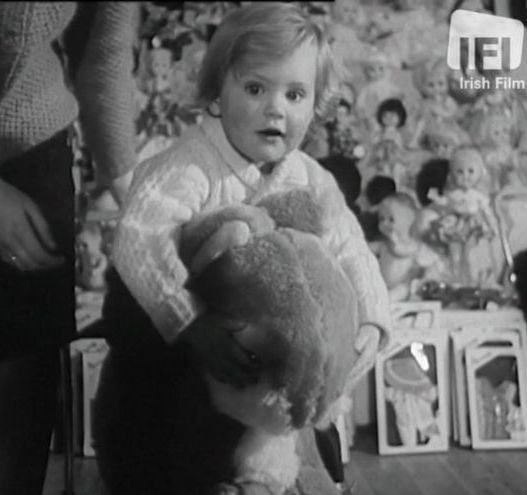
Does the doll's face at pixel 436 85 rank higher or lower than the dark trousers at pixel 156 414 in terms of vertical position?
higher

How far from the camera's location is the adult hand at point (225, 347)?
50.9 inches

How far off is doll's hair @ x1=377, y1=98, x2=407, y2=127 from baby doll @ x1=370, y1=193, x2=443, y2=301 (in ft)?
0.41

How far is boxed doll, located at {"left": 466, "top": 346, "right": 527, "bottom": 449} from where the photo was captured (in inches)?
56.0

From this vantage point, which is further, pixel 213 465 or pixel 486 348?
pixel 486 348

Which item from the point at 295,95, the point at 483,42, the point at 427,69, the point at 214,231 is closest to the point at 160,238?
the point at 214,231

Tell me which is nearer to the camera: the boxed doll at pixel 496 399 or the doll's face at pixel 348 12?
the doll's face at pixel 348 12

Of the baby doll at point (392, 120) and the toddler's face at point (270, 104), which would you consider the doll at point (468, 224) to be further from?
the toddler's face at point (270, 104)

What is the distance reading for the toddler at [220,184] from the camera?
1.29 m

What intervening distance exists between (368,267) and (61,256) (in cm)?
50

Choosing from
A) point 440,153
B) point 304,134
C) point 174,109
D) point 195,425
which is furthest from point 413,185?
point 195,425

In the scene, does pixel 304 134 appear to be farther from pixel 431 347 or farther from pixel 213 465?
pixel 213 465

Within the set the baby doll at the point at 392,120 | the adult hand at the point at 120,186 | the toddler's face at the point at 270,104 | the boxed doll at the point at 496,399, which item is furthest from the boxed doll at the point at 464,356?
the adult hand at the point at 120,186

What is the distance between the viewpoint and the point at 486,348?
56.1 inches

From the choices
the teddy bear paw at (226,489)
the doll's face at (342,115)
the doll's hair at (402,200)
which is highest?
the doll's face at (342,115)
